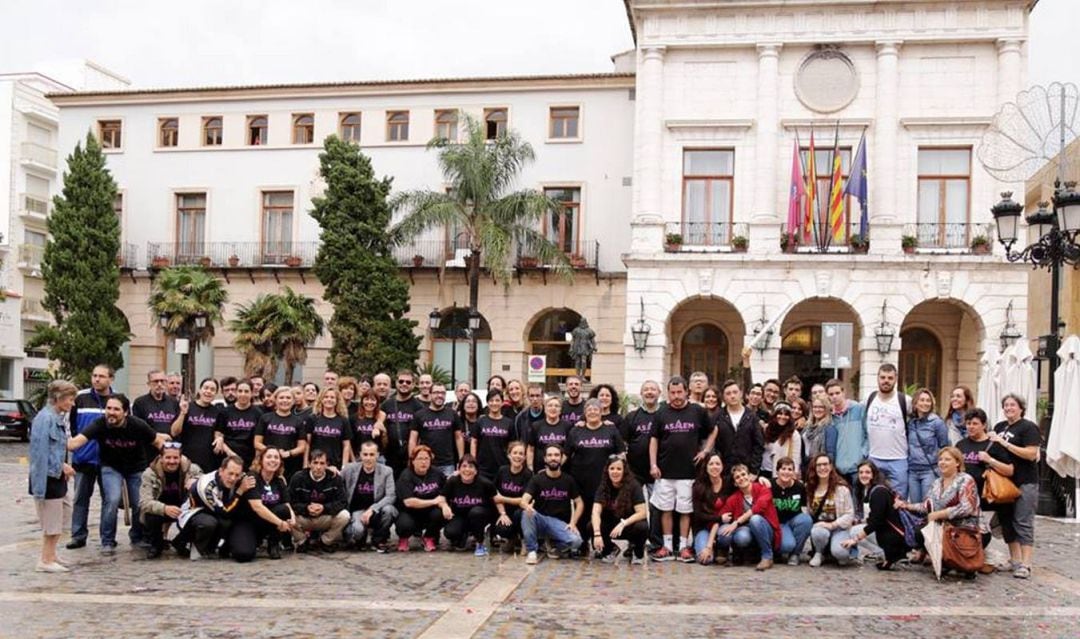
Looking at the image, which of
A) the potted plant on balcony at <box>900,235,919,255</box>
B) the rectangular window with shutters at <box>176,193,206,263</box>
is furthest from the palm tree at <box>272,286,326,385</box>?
the potted plant on balcony at <box>900,235,919,255</box>

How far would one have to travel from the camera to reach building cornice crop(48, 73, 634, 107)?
36.1 m

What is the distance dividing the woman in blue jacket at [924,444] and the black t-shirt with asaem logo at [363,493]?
5879 millimetres

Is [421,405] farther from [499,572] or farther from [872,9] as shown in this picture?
[872,9]

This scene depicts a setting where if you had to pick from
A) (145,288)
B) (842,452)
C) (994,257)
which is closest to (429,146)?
(145,288)

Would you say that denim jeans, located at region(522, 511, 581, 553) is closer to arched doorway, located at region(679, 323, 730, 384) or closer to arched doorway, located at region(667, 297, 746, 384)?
arched doorway, located at region(667, 297, 746, 384)

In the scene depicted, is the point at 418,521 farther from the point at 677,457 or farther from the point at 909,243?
the point at 909,243

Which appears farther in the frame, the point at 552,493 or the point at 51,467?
the point at 552,493

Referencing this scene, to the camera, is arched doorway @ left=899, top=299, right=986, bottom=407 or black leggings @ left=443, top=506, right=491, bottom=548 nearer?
black leggings @ left=443, top=506, right=491, bottom=548

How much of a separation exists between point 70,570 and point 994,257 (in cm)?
2656

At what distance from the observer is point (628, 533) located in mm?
11617

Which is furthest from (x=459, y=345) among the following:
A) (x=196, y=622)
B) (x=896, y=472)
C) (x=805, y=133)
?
(x=196, y=622)

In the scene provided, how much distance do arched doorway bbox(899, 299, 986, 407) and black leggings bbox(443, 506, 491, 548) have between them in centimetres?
2423

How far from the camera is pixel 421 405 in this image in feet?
43.8

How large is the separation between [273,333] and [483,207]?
756cm
